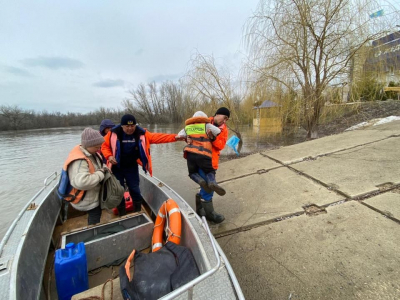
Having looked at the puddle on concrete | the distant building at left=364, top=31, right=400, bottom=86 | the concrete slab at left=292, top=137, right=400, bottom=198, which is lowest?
the puddle on concrete

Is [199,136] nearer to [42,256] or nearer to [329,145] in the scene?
[42,256]

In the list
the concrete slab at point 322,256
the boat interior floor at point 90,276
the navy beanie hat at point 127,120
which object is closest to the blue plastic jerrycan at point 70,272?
the boat interior floor at point 90,276

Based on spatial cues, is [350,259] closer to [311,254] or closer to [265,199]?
[311,254]

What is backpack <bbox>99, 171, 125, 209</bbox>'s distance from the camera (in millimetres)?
2498

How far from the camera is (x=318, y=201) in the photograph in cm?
313

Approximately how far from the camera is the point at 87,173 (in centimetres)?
229

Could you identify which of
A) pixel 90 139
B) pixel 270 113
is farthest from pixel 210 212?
pixel 270 113

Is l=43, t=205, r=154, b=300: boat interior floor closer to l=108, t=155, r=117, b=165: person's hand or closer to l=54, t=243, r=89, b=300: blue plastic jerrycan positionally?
l=54, t=243, r=89, b=300: blue plastic jerrycan

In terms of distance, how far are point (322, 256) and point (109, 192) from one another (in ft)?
8.46

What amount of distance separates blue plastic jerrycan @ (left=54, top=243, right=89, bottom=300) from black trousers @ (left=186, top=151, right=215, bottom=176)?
1709mm

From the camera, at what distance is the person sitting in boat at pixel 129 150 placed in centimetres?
300

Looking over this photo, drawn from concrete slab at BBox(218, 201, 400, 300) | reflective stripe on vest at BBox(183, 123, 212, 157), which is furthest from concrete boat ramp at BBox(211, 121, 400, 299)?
reflective stripe on vest at BBox(183, 123, 212, 157)

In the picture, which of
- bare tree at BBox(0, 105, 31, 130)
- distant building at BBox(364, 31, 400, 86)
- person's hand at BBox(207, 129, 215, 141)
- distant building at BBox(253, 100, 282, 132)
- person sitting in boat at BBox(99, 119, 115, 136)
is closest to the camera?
person's hand at BBox(207, 129, 215, 141)

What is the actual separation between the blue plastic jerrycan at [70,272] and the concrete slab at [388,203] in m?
3.59
